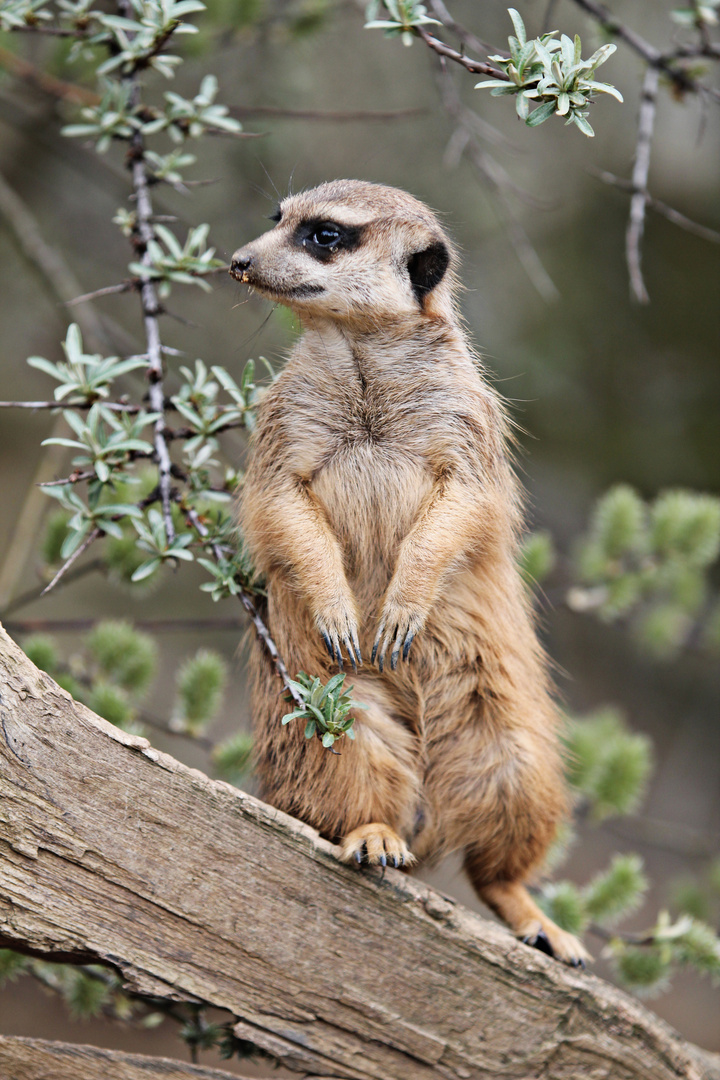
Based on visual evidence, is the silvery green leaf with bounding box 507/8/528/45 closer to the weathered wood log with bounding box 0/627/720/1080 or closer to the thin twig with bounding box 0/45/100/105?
the weathered wood log with bounding box 0/627/720/1080

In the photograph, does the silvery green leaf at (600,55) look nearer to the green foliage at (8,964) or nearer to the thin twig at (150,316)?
the thin twig at (150,316)

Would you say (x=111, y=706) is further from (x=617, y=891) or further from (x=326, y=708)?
(x=617, y=891)

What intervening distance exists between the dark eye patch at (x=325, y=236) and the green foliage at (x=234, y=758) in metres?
1.46

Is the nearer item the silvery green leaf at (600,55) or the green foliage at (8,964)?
the silvery green leaf at (600,55)

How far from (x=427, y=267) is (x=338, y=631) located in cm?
94

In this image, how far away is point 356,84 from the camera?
5.52m

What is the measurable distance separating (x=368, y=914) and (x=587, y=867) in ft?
13.8

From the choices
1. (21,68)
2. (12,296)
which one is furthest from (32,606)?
(21,68)

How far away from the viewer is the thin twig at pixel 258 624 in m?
1.89

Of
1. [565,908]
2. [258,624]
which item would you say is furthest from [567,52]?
[565,908]

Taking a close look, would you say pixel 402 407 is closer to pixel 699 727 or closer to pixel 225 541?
pixel 225 541

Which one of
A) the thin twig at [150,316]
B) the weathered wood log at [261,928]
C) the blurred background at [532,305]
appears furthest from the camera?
the blurred background at [532,305]

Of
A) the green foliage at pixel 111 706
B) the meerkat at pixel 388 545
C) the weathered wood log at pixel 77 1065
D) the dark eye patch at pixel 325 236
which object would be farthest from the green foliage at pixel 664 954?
the dark eye patch at pixel 325 236

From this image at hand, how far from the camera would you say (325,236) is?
2.12 meters
